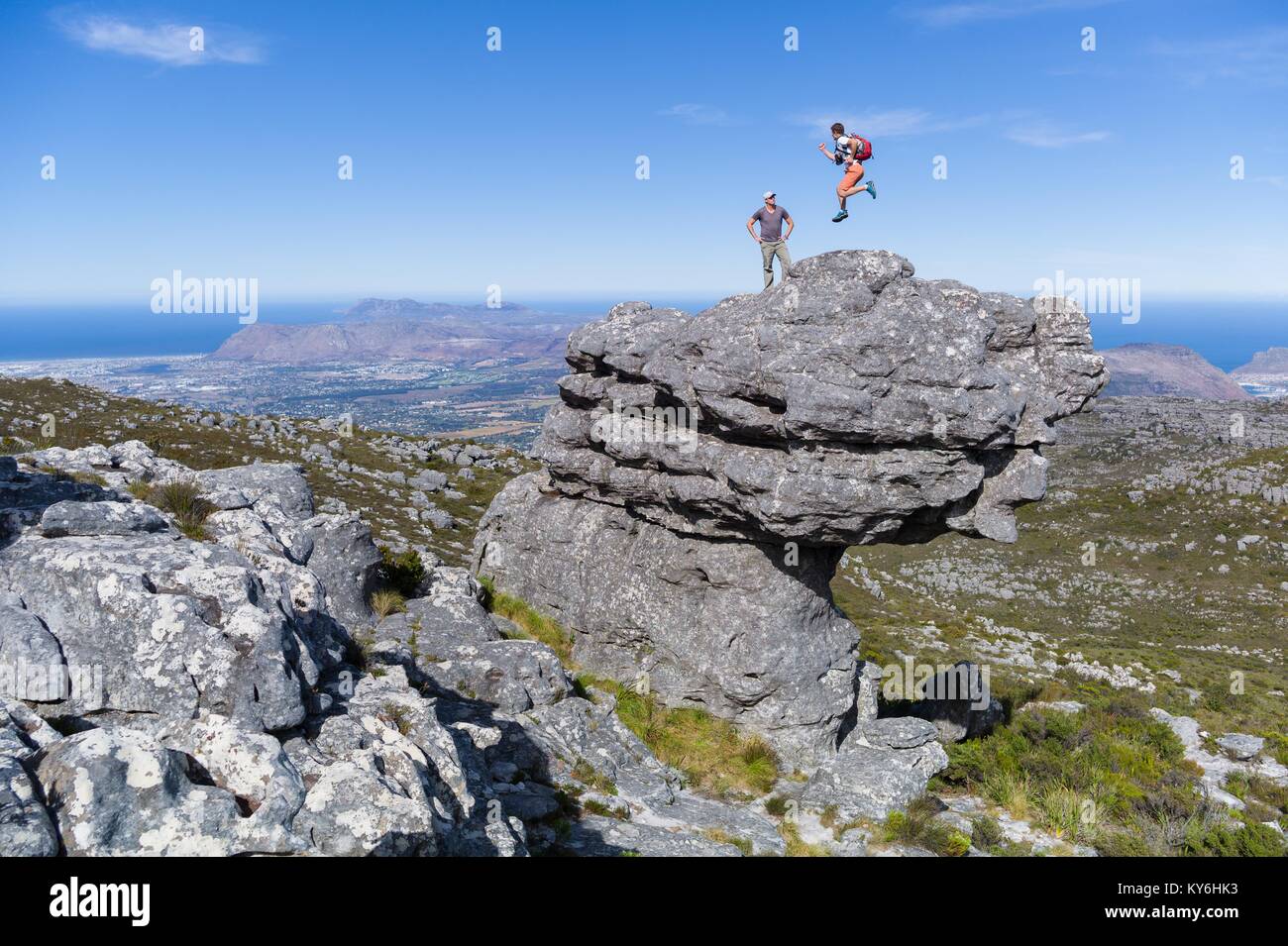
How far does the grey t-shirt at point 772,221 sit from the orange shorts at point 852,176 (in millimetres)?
1980

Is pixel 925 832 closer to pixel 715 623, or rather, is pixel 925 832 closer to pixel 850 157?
pixel 715 623

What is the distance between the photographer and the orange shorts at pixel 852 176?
57.7 feet

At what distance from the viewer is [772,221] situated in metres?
19.4

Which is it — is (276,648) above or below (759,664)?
above

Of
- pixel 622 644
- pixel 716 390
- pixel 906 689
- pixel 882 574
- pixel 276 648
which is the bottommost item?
pixel 882 574

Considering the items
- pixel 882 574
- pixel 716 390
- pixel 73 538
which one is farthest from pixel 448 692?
pixel 882 574

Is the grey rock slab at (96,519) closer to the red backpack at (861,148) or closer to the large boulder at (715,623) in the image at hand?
the large boulder at (715,623)

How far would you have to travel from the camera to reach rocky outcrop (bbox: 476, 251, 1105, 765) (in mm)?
16672

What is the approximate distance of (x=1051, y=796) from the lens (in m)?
17.1

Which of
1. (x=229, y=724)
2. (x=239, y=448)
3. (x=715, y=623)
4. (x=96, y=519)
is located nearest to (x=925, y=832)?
(x=715, y=623)

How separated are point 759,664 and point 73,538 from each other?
1437 cm

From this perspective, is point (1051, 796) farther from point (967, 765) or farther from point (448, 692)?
point (448, 692)

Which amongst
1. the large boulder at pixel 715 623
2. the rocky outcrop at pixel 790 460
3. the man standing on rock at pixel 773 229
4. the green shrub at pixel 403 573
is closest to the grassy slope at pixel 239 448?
the green shrub at pixel 403 573

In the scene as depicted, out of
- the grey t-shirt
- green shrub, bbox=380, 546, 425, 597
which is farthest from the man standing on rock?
green shrub, bbox=380, 546, 425, 597
